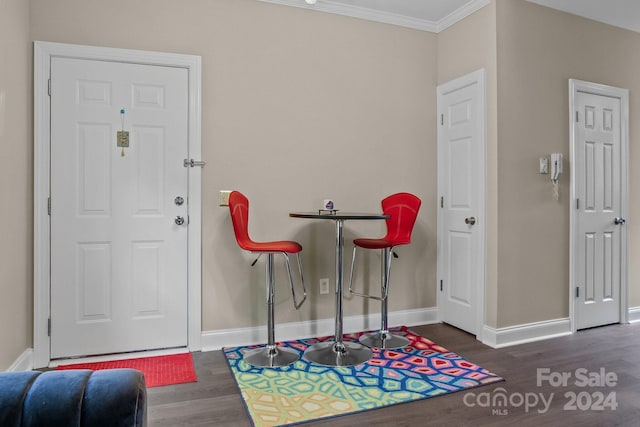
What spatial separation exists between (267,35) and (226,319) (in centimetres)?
224

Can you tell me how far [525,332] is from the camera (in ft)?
11.2

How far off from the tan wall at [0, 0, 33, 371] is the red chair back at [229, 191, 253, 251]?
1275 millimetres

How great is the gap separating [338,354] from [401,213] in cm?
123

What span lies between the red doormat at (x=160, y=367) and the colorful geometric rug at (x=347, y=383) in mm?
283

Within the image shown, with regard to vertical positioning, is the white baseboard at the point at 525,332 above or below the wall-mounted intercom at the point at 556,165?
below

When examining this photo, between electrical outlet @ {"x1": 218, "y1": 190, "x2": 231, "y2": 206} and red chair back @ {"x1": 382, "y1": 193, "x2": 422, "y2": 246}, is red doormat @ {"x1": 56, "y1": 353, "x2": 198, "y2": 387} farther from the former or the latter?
red chair back @ {"x1": 382, "y1": 193, "x2": 422, "y2": 246}

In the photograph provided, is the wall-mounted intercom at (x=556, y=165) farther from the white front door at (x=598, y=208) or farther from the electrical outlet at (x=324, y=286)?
the electrical outlet at (x=324, y=286)

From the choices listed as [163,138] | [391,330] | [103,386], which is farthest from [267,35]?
[103,386]

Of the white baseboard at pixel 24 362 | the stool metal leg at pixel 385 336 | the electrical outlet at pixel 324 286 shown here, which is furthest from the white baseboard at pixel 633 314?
the white baseboard at pixel 24 362

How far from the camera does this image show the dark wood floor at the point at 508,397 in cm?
217

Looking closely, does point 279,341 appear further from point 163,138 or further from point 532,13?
point 532,13

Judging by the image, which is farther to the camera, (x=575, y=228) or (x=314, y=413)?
(x=575, y=228)

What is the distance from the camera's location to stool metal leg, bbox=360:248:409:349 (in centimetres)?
327

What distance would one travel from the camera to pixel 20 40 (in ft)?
8.77
